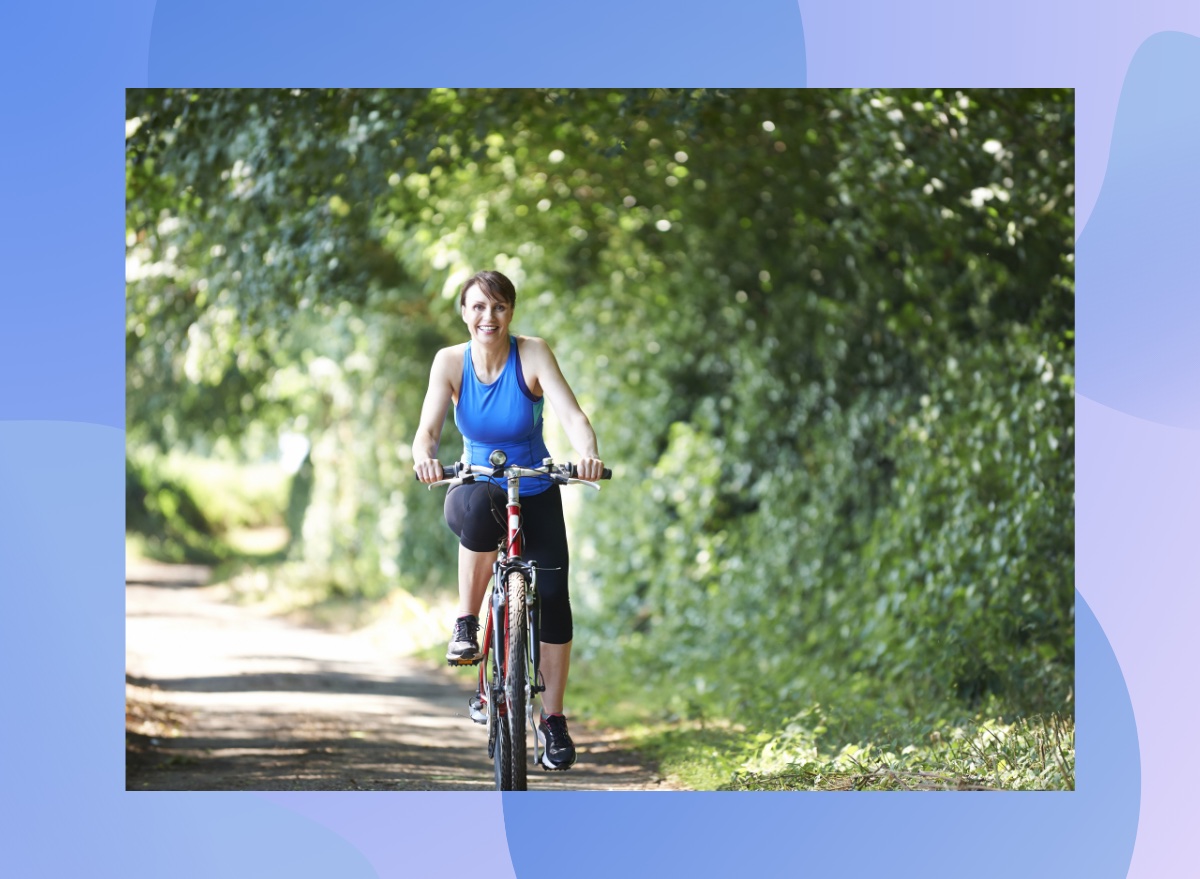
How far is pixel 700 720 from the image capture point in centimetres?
664

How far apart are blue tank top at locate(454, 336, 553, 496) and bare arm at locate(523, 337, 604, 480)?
2.2 inches

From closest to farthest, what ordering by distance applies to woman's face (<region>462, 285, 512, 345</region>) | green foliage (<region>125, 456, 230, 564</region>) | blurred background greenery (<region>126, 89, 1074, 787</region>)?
woman's face (<region>462, 285, 512, 345</region>), blurred background greenery (<region>126, 89, 1074, 787</region>), green foliage (<region>125, 456, 230, 564</region>)

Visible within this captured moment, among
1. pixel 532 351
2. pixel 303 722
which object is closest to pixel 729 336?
pixel 303 722

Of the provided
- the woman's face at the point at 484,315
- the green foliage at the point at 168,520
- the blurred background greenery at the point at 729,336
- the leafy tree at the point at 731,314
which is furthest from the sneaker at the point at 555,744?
the green foliage at the point at 168,520

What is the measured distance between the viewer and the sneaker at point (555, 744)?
4262 millimetres

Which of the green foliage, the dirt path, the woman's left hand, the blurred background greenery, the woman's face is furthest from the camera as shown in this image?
the green foliage

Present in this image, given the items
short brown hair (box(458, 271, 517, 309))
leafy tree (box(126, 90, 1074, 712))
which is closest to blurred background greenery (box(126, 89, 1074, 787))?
leafy tree (box(126, 90, 1074, 712))

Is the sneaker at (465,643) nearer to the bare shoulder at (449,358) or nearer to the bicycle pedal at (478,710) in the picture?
the bicycle pedal at (478,710)

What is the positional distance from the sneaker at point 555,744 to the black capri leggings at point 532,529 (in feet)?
0.91

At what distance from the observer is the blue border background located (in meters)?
4.37

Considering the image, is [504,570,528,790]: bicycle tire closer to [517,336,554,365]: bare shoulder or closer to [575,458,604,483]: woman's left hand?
[575,458,604,483]: woman's left hand
